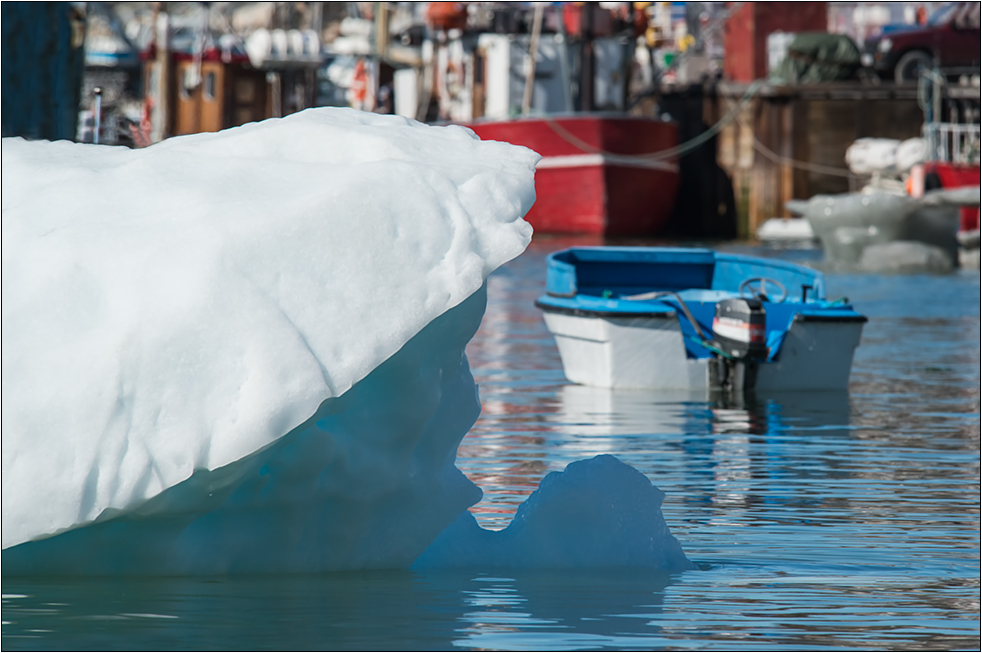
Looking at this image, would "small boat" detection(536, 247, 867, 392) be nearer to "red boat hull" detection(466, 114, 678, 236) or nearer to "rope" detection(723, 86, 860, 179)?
"red boat hull" detection(466, 114, 678, 236)

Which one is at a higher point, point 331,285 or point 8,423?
point 331,285

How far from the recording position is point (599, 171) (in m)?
38.2

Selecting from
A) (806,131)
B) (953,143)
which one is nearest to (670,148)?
(806,131)

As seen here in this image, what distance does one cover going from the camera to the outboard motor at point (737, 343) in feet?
38.1

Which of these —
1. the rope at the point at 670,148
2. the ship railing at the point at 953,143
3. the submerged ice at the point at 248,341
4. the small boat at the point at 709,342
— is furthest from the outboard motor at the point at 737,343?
the rope at the point at 670,148

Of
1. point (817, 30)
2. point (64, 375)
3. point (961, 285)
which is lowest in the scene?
point (961, 285)

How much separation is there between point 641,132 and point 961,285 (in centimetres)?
1429

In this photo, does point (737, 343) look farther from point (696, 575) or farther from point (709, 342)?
point (696, 575)

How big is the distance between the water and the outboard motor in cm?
35

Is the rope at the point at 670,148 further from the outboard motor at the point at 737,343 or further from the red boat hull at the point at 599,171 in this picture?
the outboard motor at the point at 737,343

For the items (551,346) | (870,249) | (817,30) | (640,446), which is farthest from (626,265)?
(817,30)

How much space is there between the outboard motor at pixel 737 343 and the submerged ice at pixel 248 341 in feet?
21.3

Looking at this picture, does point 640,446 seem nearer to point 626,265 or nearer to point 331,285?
point 331,285

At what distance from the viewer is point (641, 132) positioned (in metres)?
38.1
